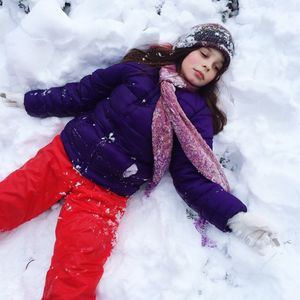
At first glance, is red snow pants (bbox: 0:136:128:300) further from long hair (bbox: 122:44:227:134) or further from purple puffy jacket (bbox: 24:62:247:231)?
long hair (bbox: 122:44:227:134)

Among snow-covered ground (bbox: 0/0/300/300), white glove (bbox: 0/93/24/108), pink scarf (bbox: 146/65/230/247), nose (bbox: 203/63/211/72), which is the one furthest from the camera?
white glove (bbox: 0/93/24/108)

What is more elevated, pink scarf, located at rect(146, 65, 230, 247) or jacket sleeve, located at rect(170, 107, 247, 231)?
pink scarf, located at rect(146, 65, 230, 247)

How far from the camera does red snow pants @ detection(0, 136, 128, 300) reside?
2250 millimetres

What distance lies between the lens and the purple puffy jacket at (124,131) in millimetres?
2518

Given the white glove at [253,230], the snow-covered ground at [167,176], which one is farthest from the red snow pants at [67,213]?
the white glove at [253,230]

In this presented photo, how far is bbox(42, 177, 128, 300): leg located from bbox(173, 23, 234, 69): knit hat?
1021mm

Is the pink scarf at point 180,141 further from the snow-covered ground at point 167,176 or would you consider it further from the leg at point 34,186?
the leg at point 34,186

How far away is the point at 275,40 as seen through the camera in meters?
2.77

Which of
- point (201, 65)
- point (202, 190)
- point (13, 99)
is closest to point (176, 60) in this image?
point (201, 65)

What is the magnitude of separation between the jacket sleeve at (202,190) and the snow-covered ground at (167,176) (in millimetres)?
101

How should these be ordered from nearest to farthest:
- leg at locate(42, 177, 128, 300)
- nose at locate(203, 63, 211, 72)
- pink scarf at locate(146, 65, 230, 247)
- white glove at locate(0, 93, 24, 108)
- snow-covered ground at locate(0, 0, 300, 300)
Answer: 1. leg at locate(42, 177, 128, 300)
2. snow-covered ground at locate(0, 0, 300, 300)
3. pink scarf at locate(146, 65, 230, 247)
4. nose at locate(203, 63, 211, 72)
5. white glove at locate(0, 93, 24, 108)

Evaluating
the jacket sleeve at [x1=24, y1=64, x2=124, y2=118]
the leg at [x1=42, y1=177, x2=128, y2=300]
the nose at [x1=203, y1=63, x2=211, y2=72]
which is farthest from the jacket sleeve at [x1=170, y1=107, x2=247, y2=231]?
the jacket sleeve at [x1=24, y1=64, x2=124, y2=118]

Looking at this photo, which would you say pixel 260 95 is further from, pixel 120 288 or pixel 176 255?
pixel 120 288

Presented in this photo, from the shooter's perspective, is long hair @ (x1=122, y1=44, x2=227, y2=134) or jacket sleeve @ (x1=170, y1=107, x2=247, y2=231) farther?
long hair @ (x1=122, y1=44, x2=227, y2=134)
